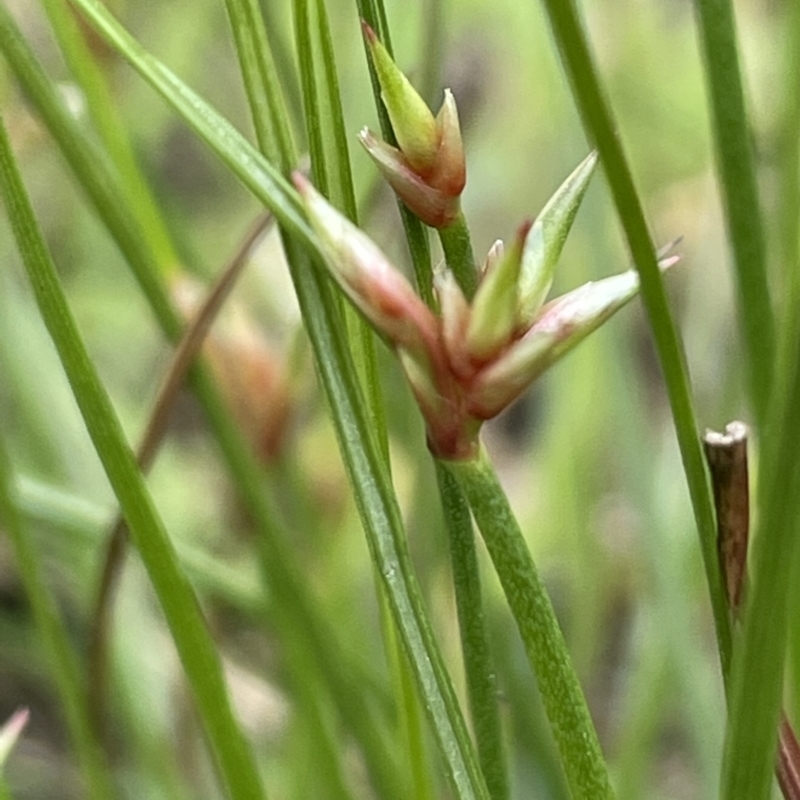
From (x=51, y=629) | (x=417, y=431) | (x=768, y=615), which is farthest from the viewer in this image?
(x=417, y=431)

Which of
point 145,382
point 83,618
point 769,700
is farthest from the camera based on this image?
point 145,382

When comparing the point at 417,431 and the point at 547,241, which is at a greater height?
the point at 417,431

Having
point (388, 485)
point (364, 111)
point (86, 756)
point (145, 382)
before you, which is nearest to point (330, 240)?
point (388, 485)

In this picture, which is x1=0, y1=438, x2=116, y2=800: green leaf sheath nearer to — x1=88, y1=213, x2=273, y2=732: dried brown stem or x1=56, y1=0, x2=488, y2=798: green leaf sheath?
x1=88, y1=213, x2=273, y2=732: dried brown stem

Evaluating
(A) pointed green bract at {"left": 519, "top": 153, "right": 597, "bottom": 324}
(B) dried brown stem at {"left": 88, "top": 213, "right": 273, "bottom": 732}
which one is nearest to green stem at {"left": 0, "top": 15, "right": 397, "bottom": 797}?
(B) dried brown stem at {"left": 88, "top": 213, "right": 273, "bottom": 732}

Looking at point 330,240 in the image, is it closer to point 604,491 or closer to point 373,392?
point 373,392

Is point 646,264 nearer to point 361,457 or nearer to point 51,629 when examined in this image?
point 361,457

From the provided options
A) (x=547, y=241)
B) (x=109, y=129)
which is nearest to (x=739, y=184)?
(x=547, y=241)
